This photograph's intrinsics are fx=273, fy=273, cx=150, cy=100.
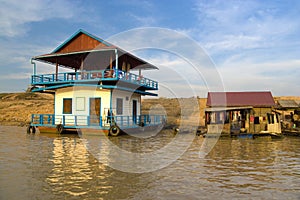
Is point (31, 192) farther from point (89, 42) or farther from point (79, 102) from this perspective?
point (89, 42)

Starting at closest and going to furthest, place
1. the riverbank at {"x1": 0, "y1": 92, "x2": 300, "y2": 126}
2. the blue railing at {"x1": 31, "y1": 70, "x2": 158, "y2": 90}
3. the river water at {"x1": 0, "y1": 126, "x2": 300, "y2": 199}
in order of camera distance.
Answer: the river water at {"x1": 0, "y1": 126, "x2": 300, "y2": 199}, the blue railing at {"x1": 31, "y1": 70, "x2": 158, "y2": 90}, the riverbank at {"x1": 0, "y1": 92, "x2": 300, "y2": 126}

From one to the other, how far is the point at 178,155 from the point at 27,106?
43974 mm

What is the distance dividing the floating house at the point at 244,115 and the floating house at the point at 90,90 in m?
6.45

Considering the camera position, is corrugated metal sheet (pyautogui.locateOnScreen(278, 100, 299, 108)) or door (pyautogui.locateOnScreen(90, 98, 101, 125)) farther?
corrugated metal sheet (pyautogui.locateOnScreen(278, 100, 299, 108))

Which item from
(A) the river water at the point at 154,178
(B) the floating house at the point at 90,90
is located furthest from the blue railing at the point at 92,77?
(A) the river water at the point at 154,178

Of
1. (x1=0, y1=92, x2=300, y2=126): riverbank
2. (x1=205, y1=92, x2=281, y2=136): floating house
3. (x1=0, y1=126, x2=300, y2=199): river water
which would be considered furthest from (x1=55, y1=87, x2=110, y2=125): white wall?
(x1=0, y1=92, x2=300, y2=126): riverbank

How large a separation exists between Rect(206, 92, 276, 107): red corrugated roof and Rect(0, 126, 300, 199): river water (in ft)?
39.3

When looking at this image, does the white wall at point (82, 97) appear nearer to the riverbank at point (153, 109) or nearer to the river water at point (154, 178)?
the river water at point (154, 178)

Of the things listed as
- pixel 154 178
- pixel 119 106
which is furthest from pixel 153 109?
pixel 154 178

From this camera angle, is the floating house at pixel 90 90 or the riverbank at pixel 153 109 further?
the riverbank at pixel 153 109

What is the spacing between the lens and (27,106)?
5012 cm

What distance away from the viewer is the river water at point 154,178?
23.3ft

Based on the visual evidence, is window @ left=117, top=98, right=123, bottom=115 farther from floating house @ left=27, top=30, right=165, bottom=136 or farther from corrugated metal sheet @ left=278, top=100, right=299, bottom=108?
corrugated metal sheet @ left=278, top=100, right=299, bottom=108

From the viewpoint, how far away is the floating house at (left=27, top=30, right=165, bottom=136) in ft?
71.1
